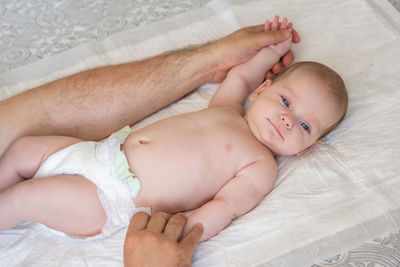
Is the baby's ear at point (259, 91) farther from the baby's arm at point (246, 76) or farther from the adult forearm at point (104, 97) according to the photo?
the adult forearm at point (104, 97)

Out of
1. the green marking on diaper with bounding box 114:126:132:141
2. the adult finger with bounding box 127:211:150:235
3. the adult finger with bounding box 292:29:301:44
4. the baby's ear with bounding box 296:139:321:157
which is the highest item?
the adult finger with bounding box 292:29:301:44

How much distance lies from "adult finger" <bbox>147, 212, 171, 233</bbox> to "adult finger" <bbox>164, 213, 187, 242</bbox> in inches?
0.6

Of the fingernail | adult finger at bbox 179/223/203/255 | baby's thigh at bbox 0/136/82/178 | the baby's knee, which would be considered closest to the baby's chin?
adult finger at bbox 179/223/203/255

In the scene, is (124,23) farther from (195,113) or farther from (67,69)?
(195,113)

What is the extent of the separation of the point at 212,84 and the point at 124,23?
485 mm

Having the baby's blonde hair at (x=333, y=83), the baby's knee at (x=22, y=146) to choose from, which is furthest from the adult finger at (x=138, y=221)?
the baby's blonde hair at (x=333, y=83)

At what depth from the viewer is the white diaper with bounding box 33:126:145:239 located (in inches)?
48.6

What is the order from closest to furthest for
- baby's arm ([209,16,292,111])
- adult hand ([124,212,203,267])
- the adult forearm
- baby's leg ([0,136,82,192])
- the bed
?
adult hand ([124,212,203,267])
the bed
baby's leg ([0,136,82,192])
the adult forearm
baby's arm ([209,16,292,111])

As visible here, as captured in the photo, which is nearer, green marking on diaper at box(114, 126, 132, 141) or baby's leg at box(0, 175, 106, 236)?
baby's leg at box(0, 175, 106, 236)

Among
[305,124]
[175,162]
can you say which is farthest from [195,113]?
[305,124]

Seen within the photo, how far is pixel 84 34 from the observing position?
Answer: 1807 millimetres

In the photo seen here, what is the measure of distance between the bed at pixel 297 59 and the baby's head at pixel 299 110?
0.08 metres

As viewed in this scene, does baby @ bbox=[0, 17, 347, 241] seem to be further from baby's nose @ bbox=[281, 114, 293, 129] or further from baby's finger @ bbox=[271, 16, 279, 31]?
baby's finger @ bbox=[271, 16, 279, 31]

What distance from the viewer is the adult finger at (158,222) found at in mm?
1137
